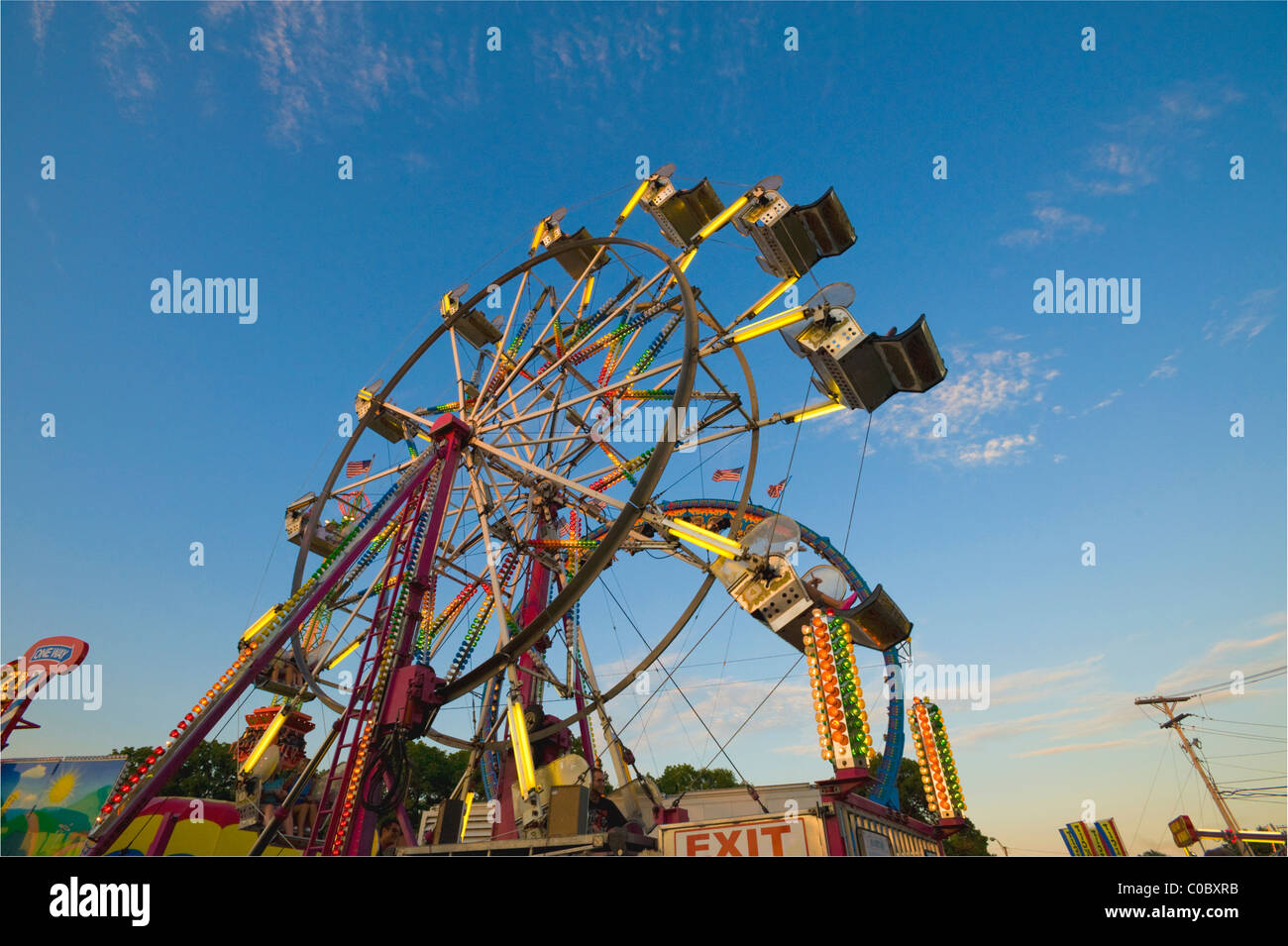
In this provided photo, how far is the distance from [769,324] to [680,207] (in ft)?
15.6

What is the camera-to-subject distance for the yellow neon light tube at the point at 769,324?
14.3 metres

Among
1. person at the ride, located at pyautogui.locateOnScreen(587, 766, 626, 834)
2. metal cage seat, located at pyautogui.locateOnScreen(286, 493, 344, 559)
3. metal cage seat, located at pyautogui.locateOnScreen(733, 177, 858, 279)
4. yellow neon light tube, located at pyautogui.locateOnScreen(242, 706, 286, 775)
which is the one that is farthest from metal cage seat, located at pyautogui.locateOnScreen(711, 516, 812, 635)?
metal cage seat, located at pyautogui.locateOnScreen(286, 493, 344, 559)

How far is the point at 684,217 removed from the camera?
17562 millimetres

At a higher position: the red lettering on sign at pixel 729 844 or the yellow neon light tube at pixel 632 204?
the yellow neon light tube at pixel 632 204

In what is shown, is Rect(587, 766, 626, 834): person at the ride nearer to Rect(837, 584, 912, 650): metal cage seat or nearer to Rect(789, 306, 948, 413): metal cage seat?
Rect(837, 584, 912, 650): metal cage seat

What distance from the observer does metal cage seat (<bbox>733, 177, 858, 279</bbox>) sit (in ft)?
51.1

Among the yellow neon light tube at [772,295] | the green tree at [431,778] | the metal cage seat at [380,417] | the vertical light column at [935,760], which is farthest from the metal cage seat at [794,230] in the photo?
the green tree at [431,778]

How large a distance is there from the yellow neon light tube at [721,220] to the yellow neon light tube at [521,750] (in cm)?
1147

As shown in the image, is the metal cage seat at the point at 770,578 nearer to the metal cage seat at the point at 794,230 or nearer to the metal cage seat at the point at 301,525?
the metal cage seat at the point at 794,230

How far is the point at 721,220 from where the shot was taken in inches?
650

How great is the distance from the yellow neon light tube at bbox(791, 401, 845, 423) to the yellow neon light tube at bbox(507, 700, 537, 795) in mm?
8427

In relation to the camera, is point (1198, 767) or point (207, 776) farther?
point (207, 776)

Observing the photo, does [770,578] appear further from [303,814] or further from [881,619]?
[303,814]

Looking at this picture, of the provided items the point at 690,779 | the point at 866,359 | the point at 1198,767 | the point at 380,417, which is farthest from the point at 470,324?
the point at 690,779
